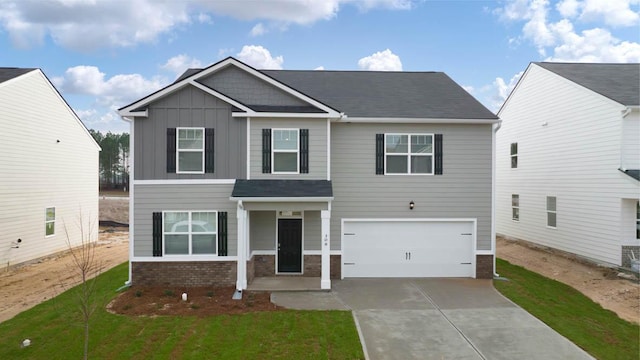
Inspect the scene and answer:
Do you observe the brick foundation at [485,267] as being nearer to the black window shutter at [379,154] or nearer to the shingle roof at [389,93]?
the black window shutter at [379,154]

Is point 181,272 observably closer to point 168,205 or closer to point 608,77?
point 168,205

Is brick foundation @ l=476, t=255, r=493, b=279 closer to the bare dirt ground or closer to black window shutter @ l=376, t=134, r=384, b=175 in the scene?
the bare dirt ground

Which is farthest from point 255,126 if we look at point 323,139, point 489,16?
point 489,16

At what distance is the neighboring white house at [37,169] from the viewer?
49.0ft

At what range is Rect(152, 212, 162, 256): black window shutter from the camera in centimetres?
1180

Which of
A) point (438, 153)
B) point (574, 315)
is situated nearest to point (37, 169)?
point (438, 153)

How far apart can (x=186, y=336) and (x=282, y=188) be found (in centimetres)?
507

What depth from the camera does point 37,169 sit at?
16562 millimetres

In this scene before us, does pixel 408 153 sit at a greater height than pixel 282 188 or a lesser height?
greater

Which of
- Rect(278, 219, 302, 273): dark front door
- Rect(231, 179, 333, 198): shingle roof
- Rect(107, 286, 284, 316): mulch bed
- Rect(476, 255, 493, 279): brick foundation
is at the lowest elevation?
Rect(107, 286, 284, 316): mulch bed

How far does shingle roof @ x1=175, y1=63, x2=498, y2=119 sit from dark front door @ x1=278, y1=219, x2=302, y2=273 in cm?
435

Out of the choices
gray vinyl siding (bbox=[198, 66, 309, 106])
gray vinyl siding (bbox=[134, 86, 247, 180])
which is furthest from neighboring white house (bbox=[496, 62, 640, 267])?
gray vinyl siding (bbox=[134, 86, 247, 180])

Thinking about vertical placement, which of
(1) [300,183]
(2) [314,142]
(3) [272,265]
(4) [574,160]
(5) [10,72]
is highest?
(5) [10,72]

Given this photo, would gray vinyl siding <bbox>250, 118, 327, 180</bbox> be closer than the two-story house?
No
